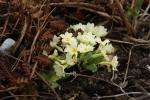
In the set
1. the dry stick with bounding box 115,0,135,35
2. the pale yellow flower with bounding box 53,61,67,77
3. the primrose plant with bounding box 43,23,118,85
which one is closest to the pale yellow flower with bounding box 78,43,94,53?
the primrose plant with bounding box 43,23,118,85

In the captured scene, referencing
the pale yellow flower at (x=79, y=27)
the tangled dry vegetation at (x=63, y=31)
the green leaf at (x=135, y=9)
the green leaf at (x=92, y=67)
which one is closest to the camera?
the tangled dry vegetation at (x=63, y=31)

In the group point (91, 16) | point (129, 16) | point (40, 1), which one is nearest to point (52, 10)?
point (40, 1)

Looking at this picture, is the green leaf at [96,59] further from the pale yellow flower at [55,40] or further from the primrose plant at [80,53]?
the pale yellow flower at [55,40]

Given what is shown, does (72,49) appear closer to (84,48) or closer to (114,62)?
(84,48)

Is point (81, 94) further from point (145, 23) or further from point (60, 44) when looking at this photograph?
point (145, 23)

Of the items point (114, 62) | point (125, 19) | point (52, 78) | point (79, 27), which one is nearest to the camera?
point (52, 78)

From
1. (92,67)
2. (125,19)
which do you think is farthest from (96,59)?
(125,19)

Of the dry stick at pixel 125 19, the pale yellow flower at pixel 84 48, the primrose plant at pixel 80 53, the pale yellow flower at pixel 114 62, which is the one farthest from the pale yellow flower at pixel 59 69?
the dry stick at pixel 125 19

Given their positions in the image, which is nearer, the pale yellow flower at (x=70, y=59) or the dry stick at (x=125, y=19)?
the pale yellow flower at (x=70, y=59)
